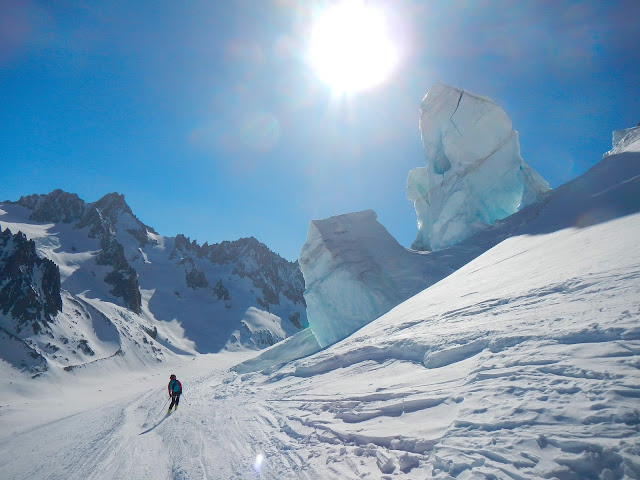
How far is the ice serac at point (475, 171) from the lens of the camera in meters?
30.2

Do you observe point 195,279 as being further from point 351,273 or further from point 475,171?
point 475,171

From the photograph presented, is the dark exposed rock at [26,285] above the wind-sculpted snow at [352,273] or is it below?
above

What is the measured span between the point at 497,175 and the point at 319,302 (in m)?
20.6

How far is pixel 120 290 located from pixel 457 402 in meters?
71.4

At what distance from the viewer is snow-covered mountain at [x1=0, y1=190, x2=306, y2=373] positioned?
32500mm

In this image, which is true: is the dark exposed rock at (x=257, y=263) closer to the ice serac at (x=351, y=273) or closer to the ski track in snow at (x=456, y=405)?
the ice serac at (x=351, y=273)

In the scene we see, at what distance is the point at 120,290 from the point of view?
208 ft

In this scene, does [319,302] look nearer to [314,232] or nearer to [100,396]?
[314,232]

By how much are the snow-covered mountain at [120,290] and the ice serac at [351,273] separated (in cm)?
2449

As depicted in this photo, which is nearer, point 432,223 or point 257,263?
point 432,223

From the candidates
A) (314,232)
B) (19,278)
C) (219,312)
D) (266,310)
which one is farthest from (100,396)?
(266,310)

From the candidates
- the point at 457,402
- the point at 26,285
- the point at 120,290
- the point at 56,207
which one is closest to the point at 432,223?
the point at 457,402

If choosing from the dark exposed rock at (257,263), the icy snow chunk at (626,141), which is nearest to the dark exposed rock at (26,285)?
the icy snow chunk at (626,141)

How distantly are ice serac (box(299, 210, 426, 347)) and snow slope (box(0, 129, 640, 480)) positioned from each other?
761 centimetres
